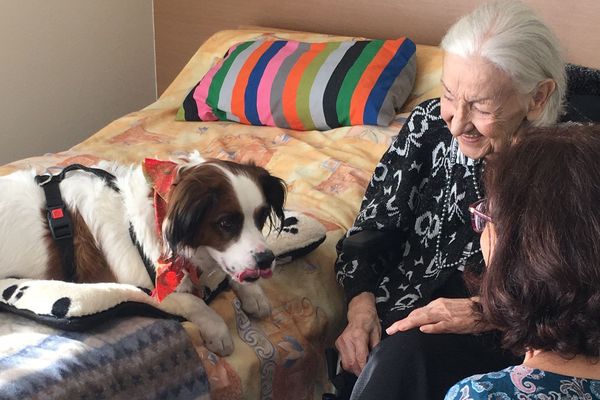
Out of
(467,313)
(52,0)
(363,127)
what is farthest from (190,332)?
(52,0)

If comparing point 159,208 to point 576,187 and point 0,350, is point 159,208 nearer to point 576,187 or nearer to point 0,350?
point 0,350

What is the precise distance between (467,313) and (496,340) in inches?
2.9

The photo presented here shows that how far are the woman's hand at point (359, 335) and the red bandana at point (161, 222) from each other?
37 cm

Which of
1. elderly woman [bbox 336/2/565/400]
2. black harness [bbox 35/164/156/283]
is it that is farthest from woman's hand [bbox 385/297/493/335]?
black harness [bbox 35/164/156/283]

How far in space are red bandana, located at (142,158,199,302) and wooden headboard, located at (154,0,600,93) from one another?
1.64m

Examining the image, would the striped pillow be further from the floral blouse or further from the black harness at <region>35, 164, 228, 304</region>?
the floral blouse

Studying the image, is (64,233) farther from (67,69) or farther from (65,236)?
(67,69)

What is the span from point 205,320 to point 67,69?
7.97ft

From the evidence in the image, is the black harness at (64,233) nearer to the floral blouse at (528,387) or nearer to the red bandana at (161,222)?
the red bandana at (161,222)

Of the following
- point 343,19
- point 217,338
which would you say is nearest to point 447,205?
point 217,338

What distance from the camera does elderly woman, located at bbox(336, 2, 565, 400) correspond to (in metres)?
1.43

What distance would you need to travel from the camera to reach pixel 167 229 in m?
1.54

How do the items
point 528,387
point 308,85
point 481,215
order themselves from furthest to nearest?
point 308,85 < point 481,215 < point 528,387

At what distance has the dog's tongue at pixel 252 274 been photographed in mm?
1550
